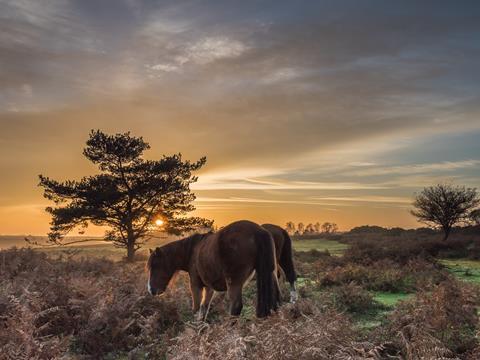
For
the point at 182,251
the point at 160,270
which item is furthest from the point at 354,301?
the point at 160,270

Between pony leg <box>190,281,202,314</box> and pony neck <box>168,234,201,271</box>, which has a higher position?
pony neck <box>168,234,201,271</box>

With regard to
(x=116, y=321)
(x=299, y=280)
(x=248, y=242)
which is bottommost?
(x=299, y=280)

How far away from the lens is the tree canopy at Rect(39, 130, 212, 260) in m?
26.7

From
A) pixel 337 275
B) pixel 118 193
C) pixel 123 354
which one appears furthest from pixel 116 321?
pixel 118 193

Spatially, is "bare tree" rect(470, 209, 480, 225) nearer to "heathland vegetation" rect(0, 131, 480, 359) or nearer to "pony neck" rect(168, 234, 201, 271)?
"heathland vegetation" rect(0, 131, 480, 359)

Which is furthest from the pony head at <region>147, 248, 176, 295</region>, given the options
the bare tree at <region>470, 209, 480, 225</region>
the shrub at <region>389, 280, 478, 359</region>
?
the bare tree at <region>470, 209, 480, 225</region>

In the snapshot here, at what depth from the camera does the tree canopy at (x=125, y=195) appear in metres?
26.7

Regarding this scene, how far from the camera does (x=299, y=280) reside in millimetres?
16109

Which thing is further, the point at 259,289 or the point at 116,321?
the point at 116,321

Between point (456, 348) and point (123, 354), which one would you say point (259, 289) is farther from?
point (456, 348)

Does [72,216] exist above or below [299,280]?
above

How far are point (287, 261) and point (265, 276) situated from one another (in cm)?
436

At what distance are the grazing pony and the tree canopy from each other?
15341mm

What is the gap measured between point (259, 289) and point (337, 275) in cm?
735
